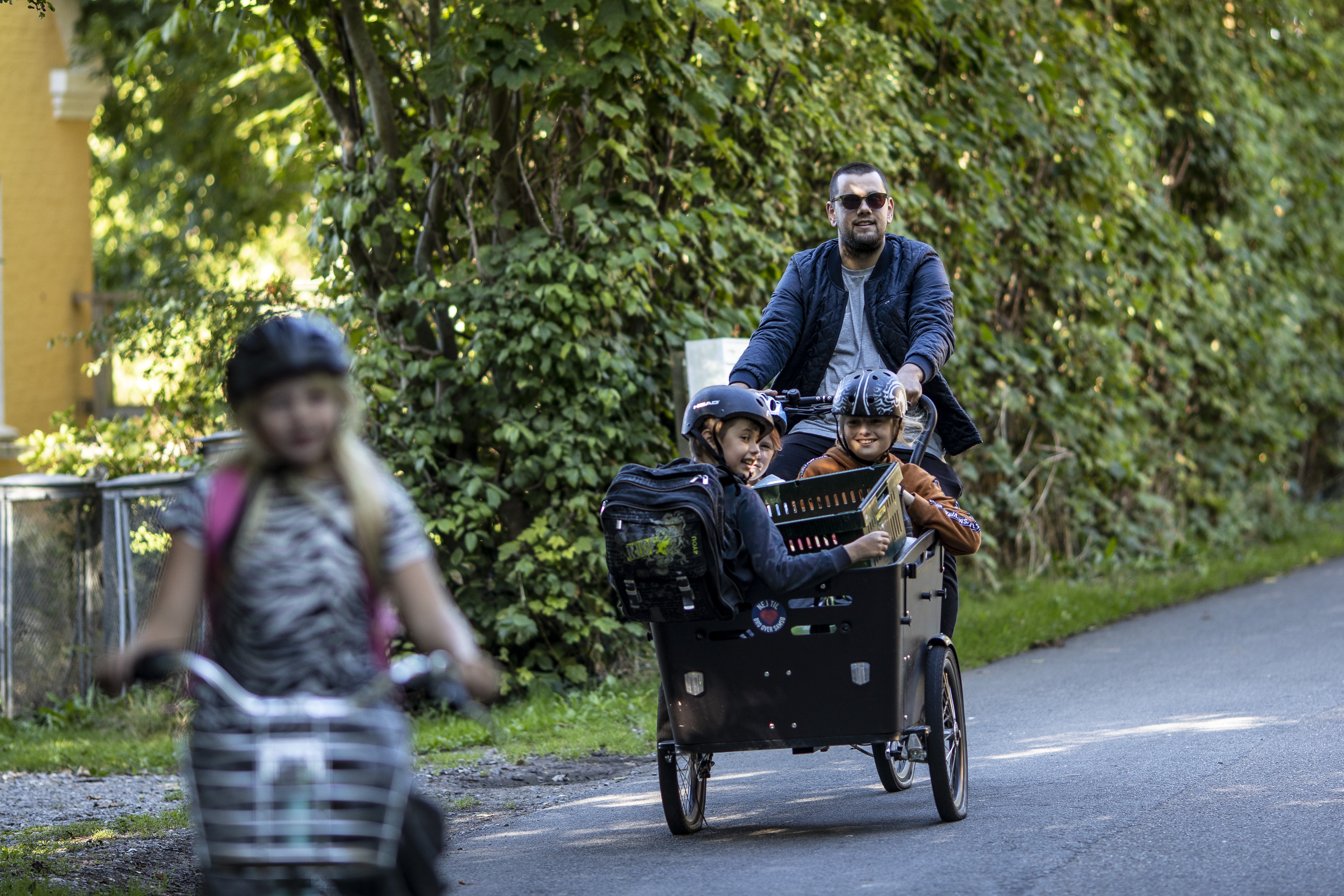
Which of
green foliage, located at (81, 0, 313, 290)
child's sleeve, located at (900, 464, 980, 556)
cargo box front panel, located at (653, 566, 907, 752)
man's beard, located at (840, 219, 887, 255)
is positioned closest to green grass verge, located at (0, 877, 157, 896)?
cargo box front panel, located at (653, 566, 907, 752)

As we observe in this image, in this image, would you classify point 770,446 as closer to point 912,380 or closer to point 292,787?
point 912,380

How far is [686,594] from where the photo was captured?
4.60 meters

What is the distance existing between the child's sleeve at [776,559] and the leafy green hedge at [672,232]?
3.40 meters

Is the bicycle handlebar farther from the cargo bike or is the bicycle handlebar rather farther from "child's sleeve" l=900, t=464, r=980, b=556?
"child's sleeve" l=900, t=464, r=980, b=556

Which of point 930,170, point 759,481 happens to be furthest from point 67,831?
point 930,170

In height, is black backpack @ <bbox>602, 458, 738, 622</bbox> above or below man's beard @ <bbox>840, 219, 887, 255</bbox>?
below

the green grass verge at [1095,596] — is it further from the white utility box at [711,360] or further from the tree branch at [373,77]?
the tree branch at [373,77]

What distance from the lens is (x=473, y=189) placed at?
8461 mm

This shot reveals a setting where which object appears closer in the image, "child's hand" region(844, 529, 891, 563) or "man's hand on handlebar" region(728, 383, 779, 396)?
"child's hand" region(844, 529, 891, 563)

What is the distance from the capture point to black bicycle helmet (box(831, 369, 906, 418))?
5098mm

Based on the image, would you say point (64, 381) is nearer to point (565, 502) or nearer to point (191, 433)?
point (191, 433)

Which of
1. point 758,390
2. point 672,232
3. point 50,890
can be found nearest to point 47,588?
point 672,232

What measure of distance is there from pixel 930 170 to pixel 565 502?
4.20 meters

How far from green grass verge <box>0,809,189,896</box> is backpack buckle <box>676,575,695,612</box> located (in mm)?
1843
